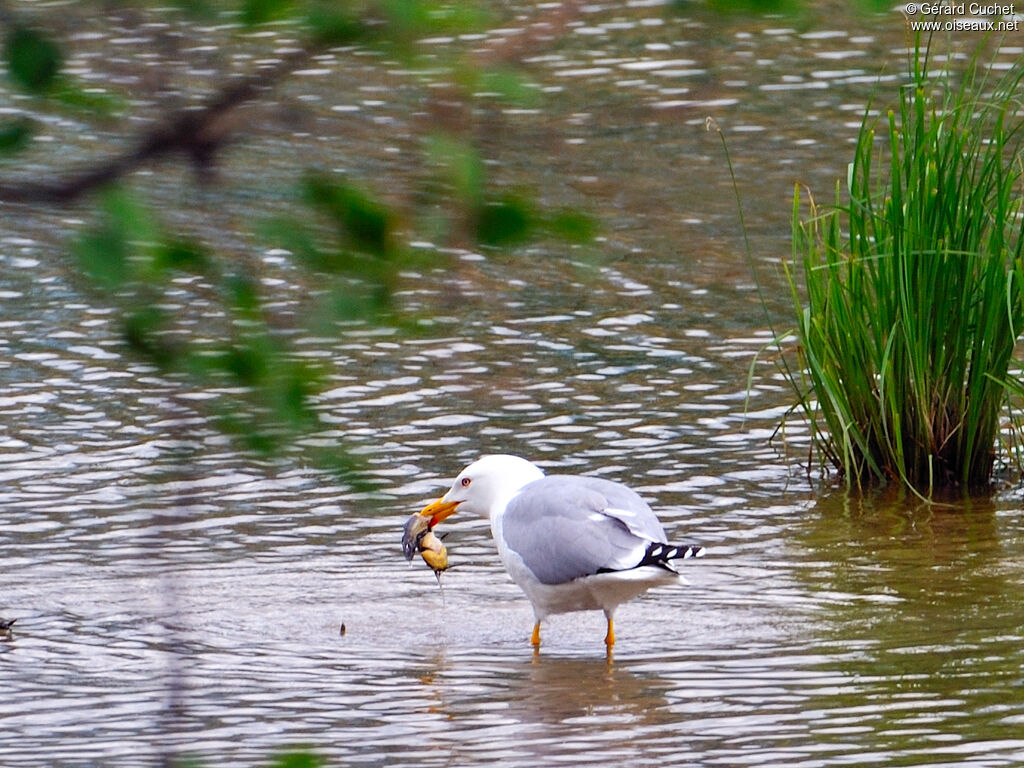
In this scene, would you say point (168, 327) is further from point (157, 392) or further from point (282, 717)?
point (157, 392)

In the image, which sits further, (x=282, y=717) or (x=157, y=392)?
(x=157, y=392)

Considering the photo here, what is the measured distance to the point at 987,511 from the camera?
8.21 metres

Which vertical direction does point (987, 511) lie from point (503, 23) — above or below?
below

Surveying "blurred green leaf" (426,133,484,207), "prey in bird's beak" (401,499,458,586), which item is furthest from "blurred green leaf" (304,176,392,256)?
"prey in bird's beak" (401,499,458,586)

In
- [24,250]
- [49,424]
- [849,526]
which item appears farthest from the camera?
[24,250]

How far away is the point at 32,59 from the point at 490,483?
5533 mm

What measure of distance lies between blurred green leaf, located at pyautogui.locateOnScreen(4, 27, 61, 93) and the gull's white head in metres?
5.41

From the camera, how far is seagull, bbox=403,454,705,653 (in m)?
6.55

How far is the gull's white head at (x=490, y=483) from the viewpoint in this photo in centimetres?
723

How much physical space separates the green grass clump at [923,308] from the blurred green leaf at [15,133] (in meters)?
6.24

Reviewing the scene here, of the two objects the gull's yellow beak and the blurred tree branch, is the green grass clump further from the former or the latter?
the blurred tree branch

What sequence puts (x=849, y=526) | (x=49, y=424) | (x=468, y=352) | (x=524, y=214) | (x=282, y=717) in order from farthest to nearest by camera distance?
(x=468, y=352), (x=49, y=424), (x=849, y=526), (x=282, y=717), (x=524, y=214)

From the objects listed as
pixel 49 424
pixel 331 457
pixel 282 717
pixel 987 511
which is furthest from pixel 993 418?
pixel 331 457

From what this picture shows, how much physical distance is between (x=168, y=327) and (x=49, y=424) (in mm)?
8069
